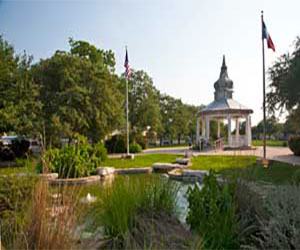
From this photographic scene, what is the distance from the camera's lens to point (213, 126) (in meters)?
44.5

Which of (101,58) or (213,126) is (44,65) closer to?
(101,58)

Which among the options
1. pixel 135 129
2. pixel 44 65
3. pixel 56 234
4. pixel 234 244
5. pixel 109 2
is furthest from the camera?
pixel 135 129

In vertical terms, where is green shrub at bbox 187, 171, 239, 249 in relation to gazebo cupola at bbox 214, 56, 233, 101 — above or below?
below

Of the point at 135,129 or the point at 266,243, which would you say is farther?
the point at 135,129

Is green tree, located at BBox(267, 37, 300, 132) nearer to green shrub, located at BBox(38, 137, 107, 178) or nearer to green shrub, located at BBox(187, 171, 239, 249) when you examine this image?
green shrub, located at BBox(38, 137, 107, 178)

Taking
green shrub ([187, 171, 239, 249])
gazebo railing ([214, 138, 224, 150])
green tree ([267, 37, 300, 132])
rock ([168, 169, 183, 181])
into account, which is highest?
Result: green tree ([267, 37, 300, 132])

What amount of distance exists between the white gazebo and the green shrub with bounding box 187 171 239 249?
22980 mm

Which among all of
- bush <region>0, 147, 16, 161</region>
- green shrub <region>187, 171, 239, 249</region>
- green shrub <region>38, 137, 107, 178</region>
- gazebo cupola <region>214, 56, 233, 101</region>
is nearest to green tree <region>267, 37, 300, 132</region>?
green shrub <region>38, 137, 107, 178</region>

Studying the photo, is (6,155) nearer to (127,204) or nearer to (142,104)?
(127,204)

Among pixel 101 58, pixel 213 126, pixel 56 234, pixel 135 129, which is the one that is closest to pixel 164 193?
pixel 56 234

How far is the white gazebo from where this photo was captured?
90.7 feet

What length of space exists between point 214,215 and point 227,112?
24.0m

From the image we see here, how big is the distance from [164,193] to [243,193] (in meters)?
0.81

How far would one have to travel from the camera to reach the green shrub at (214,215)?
3.85m
